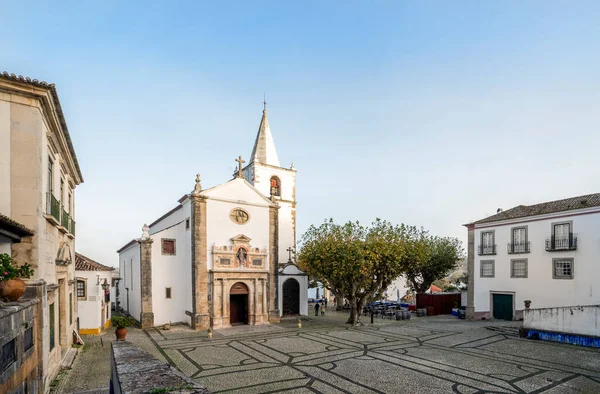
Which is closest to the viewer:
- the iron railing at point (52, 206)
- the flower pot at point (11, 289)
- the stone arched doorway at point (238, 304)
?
the flower pot at point (11, 289)

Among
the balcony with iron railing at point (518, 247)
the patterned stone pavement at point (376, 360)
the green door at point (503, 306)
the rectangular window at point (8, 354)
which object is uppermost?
the rectangular window at point (8, 354)

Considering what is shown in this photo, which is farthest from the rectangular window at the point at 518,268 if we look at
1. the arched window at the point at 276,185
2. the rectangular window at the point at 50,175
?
the rectangular window at the point at 50,175

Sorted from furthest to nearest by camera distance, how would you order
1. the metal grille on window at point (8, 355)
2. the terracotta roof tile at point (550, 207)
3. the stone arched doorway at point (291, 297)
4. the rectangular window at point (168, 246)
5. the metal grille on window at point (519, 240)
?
the stone arched doorway at point (291, 297), the metal grille on window at point (519, 240), the rectangular window at point (168, 246), the terracotta roof tile at point (550, 207), the metal grille on window at point (8, 355)

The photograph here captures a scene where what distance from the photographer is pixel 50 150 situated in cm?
1232

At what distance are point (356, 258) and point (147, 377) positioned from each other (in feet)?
68.3

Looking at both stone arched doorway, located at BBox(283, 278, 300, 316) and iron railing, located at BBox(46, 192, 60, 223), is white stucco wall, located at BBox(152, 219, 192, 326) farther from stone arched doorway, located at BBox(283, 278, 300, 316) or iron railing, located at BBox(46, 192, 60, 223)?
iron railing, located at BBox(46, 192, 60, 223)

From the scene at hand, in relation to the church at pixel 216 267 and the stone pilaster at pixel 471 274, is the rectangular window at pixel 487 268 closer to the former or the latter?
the stone pilaster at pixel 471 274

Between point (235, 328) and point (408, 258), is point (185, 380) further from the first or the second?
point (408, 258)

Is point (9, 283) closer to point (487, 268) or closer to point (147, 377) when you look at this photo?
point (147, 377)

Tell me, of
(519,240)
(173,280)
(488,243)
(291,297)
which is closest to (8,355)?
(173,280)

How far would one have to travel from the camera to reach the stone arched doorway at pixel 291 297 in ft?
96.7

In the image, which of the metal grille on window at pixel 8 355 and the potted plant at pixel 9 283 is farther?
the potted plant at pixel 9 283

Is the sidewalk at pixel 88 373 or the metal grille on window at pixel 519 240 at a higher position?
the metal grille on window at pixel 519 240

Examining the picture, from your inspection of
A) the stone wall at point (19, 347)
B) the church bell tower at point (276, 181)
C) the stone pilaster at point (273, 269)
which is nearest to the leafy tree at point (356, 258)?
the stone pilaster at point (273, 269)
